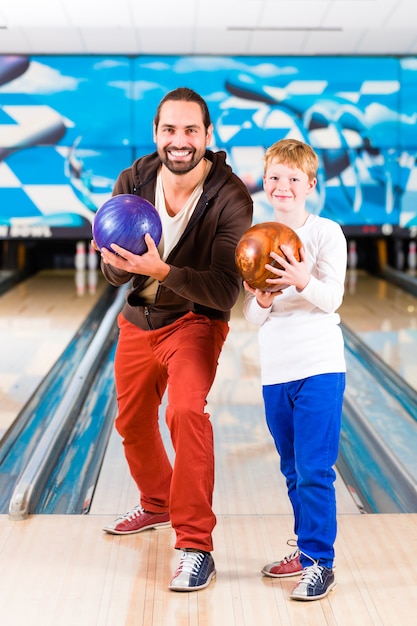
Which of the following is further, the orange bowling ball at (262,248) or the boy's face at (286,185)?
the boy's face at (286,185)

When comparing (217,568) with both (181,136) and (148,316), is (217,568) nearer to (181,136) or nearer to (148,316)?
(148,316)

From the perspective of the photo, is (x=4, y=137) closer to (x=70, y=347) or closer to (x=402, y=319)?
(x=70, y=347)

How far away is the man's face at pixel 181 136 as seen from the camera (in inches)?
98.4

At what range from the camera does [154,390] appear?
2.71 meters

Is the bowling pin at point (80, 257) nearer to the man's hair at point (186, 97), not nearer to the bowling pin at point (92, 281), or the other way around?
the bowling pin at point (92, 281)

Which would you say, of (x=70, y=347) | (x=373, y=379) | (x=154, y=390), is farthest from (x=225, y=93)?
(x=154, y=390)

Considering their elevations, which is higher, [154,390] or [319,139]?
[319,139]

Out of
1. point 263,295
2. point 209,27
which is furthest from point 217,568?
point 209,27

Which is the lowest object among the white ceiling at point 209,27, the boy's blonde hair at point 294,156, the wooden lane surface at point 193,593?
the wooden lane surface at point 193,593

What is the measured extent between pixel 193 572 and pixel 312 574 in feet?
0.97

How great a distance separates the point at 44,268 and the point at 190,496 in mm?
6803

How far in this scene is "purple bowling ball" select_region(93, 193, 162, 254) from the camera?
2.35 m

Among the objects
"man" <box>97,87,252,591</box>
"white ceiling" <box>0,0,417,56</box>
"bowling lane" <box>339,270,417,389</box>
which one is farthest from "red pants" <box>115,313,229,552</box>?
"white ceiling" <box>0,0,417,56</box>

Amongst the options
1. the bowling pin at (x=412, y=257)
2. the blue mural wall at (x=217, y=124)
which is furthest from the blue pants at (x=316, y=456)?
the bowling pin at (x=412, y=257)
